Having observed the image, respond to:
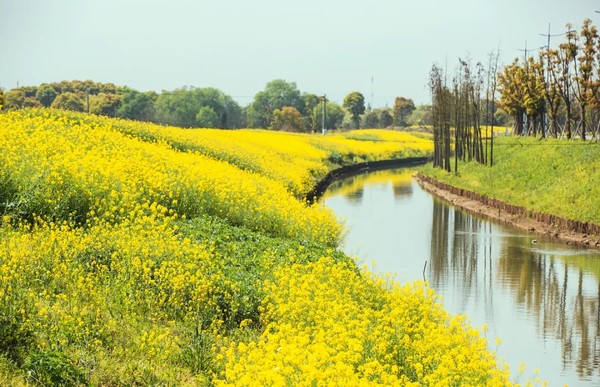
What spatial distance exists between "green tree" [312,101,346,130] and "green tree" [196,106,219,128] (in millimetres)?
21024

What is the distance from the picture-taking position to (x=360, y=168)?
84.8 metres

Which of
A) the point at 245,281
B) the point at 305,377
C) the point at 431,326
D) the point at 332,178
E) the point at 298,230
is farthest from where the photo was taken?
the point at 332,178

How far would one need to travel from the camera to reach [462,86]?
256ft

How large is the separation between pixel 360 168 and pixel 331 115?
90.5 m

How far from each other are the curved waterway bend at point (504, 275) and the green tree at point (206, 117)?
95135 millimetres

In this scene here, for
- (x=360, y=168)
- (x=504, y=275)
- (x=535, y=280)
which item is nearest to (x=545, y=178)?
(x=504, y=275)

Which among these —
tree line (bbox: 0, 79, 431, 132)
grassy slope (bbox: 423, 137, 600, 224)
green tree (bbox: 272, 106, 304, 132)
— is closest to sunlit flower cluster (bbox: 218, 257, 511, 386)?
grassy slope (bbox: 423, 137, 600, 224)

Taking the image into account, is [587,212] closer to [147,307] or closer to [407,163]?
[147,307]

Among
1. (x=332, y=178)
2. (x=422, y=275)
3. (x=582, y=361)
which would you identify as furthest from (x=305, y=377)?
(x=332, y=178)

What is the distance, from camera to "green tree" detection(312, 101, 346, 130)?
165 metres

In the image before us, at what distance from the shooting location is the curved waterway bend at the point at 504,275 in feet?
60.6

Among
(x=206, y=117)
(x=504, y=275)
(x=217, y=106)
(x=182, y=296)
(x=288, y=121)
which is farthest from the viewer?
(x=217, y=106)

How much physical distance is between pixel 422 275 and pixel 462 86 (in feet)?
175

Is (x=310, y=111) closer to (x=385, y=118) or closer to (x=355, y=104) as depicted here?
(x=355, y=104)
